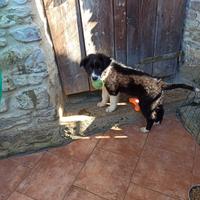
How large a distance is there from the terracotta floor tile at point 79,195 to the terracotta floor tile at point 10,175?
0.44 m

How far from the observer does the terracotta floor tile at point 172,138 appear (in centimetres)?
227

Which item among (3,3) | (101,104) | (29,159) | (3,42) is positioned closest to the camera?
(3,3)

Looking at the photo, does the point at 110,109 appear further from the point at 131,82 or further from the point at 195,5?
the point at 195,5

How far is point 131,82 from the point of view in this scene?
2266 millimetres

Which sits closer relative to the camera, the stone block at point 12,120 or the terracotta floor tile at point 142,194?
the terracotta floor tile at point 142,194

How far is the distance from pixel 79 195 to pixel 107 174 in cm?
28

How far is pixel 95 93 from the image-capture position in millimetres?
2734

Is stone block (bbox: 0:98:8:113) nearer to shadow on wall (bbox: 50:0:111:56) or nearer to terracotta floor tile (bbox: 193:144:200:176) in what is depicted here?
shadow on wall (bbox: 50:0:111:56)

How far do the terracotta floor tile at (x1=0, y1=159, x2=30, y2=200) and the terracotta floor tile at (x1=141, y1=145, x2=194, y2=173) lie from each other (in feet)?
3.38

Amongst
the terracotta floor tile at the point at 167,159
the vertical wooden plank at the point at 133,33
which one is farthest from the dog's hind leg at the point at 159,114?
the vertical wooden plank at the point at 133,33

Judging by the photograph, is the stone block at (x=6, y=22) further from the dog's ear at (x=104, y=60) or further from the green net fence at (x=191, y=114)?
the green net fence at (x=191, y=114)

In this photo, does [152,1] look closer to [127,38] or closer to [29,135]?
[127,38]

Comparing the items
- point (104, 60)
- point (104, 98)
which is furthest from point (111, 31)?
point (104, 98)

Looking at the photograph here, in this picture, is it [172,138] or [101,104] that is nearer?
[172,138]
